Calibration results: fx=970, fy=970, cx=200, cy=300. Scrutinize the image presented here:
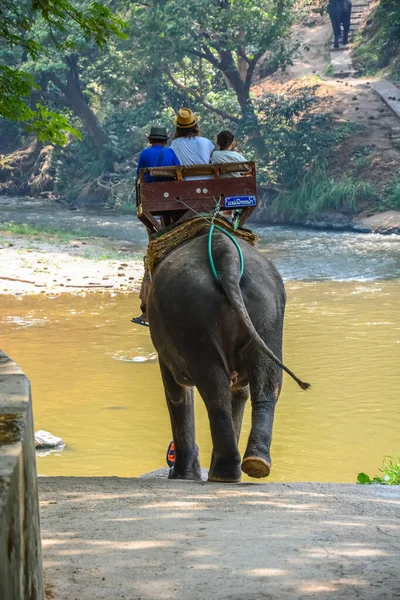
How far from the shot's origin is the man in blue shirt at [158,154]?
7.33 m

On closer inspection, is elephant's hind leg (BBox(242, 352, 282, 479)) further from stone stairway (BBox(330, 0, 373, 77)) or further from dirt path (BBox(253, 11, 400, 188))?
stone stairway (BBox(330, 0, 373, 77))

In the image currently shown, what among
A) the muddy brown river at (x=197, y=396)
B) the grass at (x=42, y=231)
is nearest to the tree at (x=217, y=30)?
the grass at (x=42, y=231)

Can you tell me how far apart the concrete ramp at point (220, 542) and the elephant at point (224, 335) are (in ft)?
1.03

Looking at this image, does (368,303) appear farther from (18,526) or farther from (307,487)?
(18,526)

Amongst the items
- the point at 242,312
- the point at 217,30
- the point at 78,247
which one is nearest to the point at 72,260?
the point at 78,247

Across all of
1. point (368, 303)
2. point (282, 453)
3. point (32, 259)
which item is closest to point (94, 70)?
point (32, 259)

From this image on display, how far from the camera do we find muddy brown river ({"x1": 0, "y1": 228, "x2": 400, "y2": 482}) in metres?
8.29

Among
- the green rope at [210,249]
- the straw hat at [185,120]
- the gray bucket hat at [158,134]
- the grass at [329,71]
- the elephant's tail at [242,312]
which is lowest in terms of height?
the elephant's tail at [242,312]

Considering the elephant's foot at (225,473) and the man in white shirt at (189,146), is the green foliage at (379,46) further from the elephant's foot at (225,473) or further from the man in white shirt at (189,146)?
the elephant's foot at (225,473)

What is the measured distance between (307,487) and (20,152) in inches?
1349

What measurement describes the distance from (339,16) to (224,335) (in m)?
31.3

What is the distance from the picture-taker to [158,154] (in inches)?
289

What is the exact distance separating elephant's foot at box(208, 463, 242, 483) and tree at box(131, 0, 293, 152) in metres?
24.1

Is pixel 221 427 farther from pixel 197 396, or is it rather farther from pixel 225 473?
pixel 197 396
